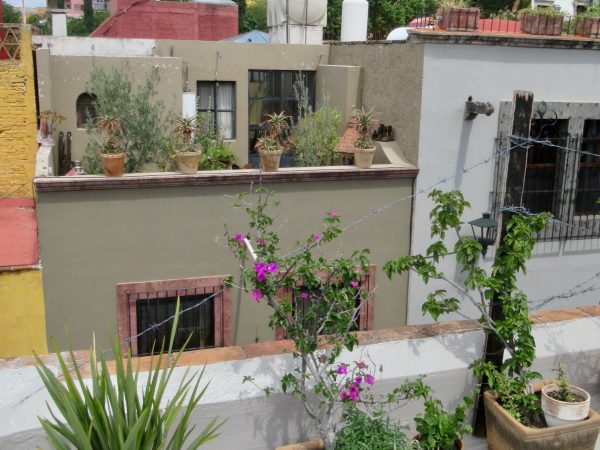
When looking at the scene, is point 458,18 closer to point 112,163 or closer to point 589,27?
point 589,27

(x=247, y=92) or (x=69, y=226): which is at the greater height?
(x=247, y=92)

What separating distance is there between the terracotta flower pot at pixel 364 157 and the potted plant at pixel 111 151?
3.36 meters

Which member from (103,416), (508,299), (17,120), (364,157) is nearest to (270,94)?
(364,157)

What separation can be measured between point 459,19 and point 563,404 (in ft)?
22.8

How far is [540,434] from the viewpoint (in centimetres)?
422

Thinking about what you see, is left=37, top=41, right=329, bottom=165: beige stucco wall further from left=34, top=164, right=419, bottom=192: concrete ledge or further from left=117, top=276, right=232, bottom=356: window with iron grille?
left=117, top=276, right=232, bottom=356: window with iron grille

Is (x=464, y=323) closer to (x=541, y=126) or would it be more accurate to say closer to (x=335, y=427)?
(x=335, y=427)

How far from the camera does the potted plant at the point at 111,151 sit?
8914 millimetres

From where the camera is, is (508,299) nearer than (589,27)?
Yes

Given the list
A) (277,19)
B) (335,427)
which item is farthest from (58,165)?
(335,427)

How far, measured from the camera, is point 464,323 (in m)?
5.20

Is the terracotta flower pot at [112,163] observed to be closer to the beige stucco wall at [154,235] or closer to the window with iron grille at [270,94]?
the beige stucco wall at [154,235]

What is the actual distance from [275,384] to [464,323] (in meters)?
1.75

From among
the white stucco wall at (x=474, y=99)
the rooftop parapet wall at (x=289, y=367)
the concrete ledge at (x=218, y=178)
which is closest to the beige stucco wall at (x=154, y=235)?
the concrete ledge at (x=218, y=178)
